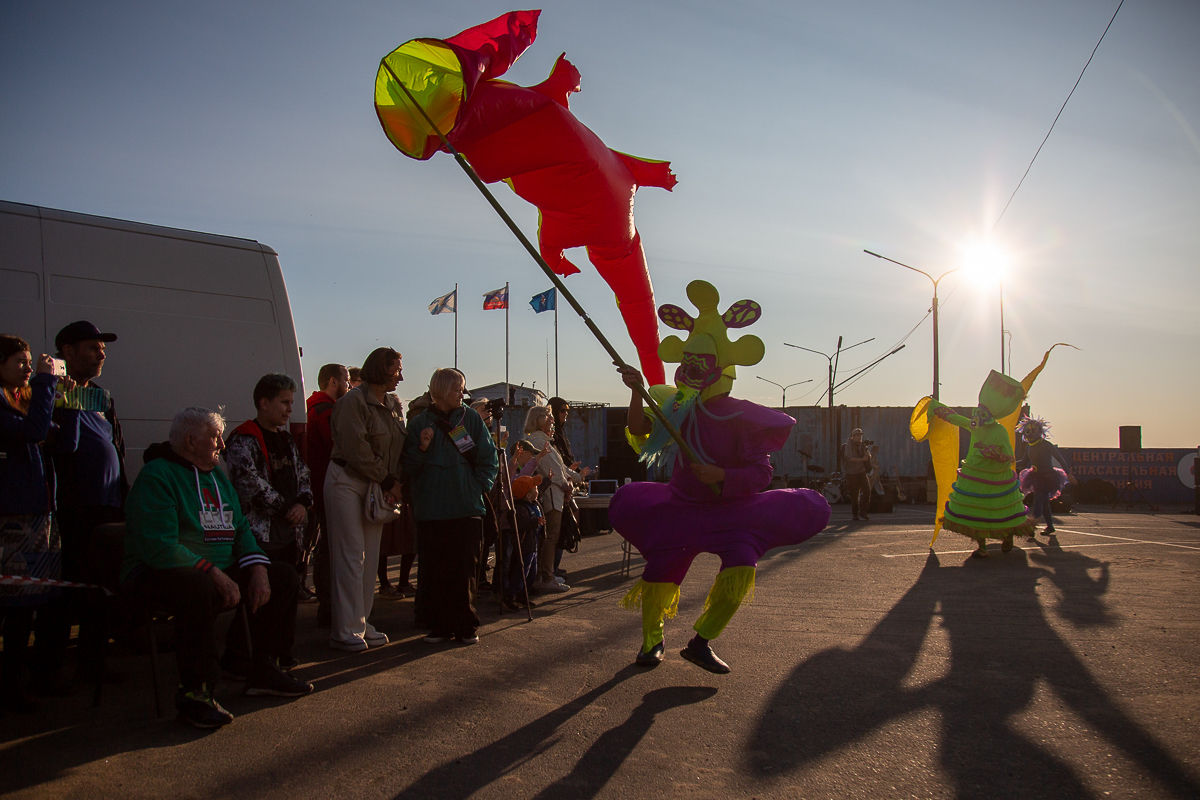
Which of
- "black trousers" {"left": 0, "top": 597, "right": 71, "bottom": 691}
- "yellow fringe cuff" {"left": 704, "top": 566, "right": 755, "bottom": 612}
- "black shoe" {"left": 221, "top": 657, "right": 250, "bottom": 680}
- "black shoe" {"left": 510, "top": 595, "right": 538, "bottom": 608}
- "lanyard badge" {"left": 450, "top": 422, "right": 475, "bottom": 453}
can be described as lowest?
"black shoe" {"left": 510, "top": 595, "right": 538, "bottom": 608}

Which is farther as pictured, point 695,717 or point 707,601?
point 707,601

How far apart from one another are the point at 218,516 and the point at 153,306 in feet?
8.58

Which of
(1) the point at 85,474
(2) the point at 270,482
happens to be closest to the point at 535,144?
(2) the point at 270,482

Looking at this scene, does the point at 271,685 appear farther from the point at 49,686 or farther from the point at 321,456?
the point at 321,456

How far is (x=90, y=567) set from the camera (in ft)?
13.3

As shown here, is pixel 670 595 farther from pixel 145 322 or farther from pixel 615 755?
pixel 145 322

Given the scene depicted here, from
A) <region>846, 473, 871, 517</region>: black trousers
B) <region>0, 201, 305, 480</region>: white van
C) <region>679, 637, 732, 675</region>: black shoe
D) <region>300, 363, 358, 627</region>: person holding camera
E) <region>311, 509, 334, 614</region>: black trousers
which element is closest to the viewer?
<region>679, 637, 732, 675</region>: black shoe

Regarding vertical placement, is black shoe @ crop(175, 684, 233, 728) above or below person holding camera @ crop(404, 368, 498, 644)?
below

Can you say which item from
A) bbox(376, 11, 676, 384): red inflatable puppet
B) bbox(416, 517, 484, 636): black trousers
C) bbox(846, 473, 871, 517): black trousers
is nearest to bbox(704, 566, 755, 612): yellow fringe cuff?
bbox(376, 11, 676, 384): red inflatable puppet

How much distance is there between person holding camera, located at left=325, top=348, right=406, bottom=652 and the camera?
497cm

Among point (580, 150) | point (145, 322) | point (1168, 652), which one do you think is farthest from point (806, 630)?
point (145, 322)

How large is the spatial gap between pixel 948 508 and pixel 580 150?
23.9 ft

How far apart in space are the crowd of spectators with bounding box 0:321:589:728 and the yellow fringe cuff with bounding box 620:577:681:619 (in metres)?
1.25

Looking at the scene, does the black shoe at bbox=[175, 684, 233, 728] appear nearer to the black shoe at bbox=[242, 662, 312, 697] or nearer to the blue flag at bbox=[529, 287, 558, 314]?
the black shoe at bbox=[242, 662, 312, 697]
